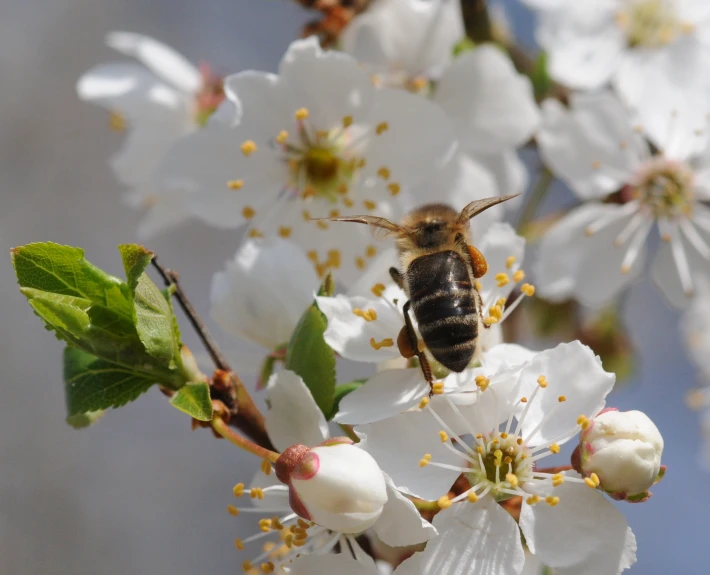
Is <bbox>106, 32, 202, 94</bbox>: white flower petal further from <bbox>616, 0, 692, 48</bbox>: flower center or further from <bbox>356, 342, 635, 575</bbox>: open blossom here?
<bbox>356, 342, 635, 575</bbox>: open blossom

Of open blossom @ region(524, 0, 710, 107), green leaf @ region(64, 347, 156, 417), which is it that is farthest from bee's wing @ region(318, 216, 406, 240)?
open blossom @ region(524, 0, 710, 107)

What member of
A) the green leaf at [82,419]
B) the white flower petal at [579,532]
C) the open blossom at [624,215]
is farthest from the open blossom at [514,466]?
the open blossom at [624,215]

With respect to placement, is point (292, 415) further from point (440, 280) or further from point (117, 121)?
point (117, 121)

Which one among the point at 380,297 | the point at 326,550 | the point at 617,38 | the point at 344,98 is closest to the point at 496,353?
the point at 380,297

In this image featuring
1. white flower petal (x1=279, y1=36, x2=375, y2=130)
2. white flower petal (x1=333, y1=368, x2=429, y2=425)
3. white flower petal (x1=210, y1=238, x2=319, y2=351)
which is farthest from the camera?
white flower petal (x1=279, y1=36, x2=375, y2=130)

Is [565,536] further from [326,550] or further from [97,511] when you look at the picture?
[97,511]
